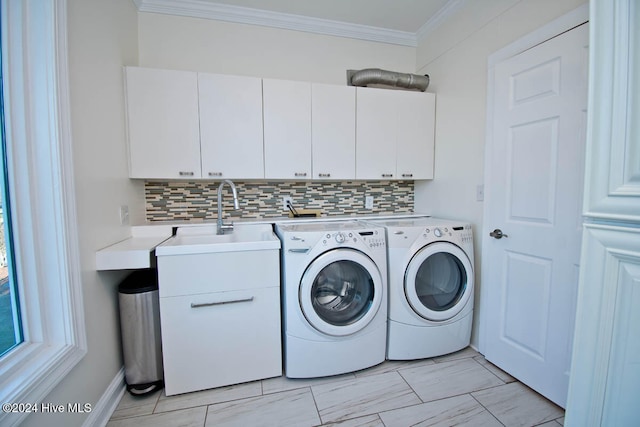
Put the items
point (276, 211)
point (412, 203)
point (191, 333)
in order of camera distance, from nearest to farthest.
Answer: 1. point (191, 333)
2. point (276, 211)
3. point (412, 203)

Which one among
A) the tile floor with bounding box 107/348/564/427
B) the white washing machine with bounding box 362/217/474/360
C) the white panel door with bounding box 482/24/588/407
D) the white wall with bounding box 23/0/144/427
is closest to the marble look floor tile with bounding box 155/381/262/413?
the tile floor with bounding box 107/348/564/427

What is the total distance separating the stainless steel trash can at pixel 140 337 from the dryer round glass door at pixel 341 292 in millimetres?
898

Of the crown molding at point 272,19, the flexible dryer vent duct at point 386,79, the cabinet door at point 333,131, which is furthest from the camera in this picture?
the flexible dryer vent duct at point 386,79

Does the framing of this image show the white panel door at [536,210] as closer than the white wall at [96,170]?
No

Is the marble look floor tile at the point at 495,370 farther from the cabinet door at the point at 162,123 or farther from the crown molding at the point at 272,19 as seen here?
A: the crown molding at the point at 272,19

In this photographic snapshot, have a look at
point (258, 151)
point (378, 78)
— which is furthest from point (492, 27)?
point (258, 151)

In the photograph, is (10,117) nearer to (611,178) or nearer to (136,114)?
(136,114)

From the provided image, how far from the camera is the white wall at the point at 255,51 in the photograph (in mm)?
2104

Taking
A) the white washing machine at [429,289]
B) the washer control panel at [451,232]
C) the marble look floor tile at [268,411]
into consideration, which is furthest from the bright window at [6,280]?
the washer control panel at [451,232]

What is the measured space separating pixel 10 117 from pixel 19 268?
1.94 feet

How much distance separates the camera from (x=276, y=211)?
8.11 ft

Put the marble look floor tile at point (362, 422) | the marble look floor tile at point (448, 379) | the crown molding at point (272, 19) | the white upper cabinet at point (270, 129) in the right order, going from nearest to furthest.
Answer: the marble look floor tile at point (362, 422), the marble look floor tile at point (448, 379), the white upper cabinet at point (270, 129), the crown molding at point (272, 19)

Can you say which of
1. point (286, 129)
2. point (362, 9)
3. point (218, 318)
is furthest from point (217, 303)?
point (362, 9)

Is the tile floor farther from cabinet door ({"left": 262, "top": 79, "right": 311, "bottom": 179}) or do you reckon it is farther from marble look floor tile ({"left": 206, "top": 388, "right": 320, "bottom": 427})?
cabinet door ({"left": 262, "top": 79, "right": 311, "bottom": 179})
